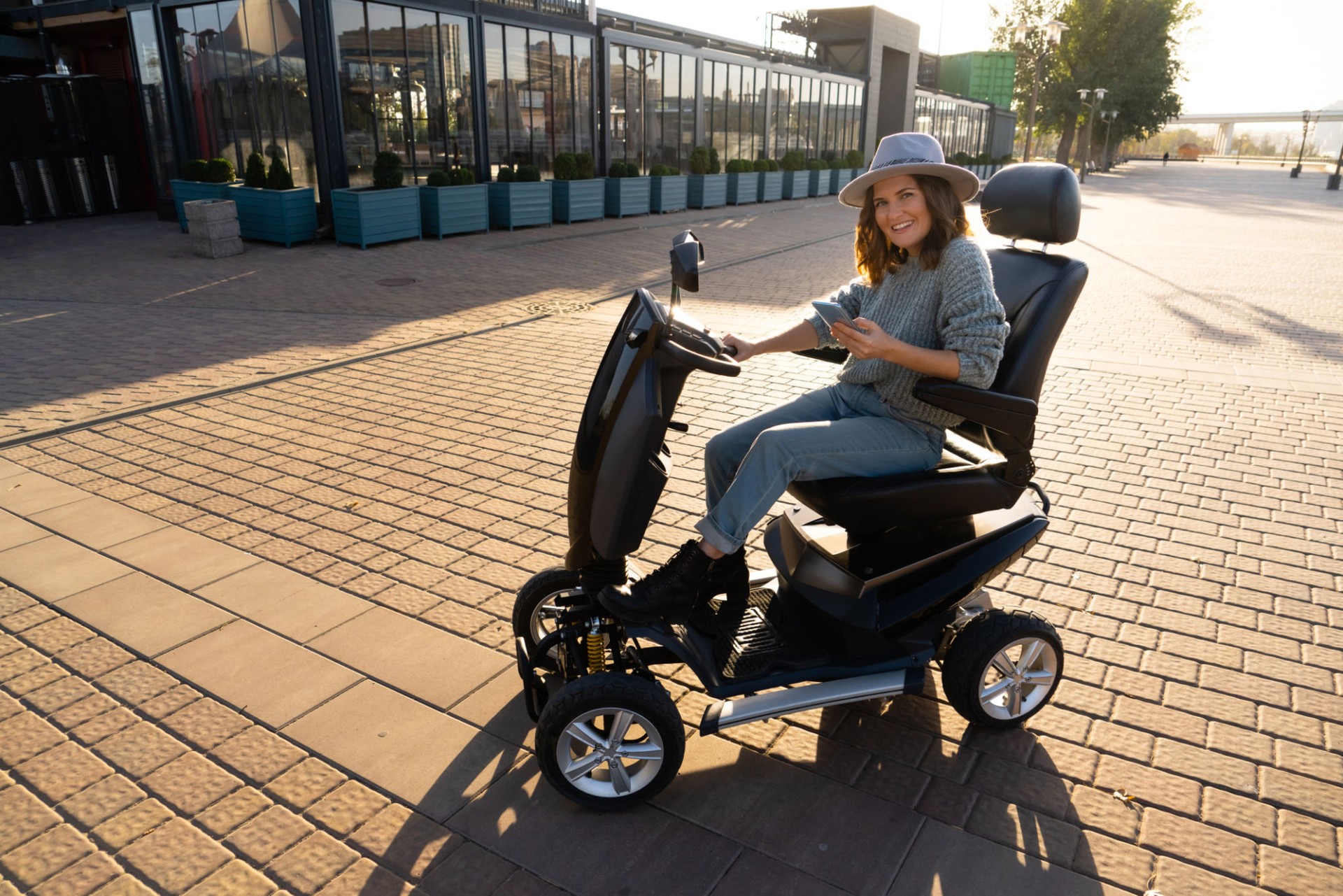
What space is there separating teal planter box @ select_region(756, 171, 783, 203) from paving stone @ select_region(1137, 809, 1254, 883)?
71.1ft

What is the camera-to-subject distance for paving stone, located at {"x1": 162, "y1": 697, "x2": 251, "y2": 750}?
8.62 feet

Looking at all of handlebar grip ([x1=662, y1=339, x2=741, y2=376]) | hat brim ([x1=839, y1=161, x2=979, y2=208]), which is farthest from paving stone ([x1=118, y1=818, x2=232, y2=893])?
hat brim ([x1=839, y1=161, x2=979, y2=208])

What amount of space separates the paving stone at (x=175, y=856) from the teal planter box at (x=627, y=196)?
54.0 feet

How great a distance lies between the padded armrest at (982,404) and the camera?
2455mm

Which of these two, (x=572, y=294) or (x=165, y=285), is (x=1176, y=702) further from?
(x=165, y=285)

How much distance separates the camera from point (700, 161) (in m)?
20.3

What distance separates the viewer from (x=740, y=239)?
1548cm

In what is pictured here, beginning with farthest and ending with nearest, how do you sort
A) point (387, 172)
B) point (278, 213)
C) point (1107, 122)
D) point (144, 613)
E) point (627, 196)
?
point (1107, 122) < point (627, 196) < point (387, 172) < point (278, 213) < point (144, 613)

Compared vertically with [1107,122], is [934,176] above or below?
below

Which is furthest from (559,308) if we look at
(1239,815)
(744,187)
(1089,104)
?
(1089,104)

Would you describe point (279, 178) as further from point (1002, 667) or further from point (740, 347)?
point (1002, 667)


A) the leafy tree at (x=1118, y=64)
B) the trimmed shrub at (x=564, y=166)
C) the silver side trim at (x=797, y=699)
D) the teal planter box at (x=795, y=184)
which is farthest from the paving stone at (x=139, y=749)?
the leafy tree at (x=1118, y=64)

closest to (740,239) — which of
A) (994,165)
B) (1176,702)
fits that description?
(1176,702)

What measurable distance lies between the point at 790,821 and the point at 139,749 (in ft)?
5.90
